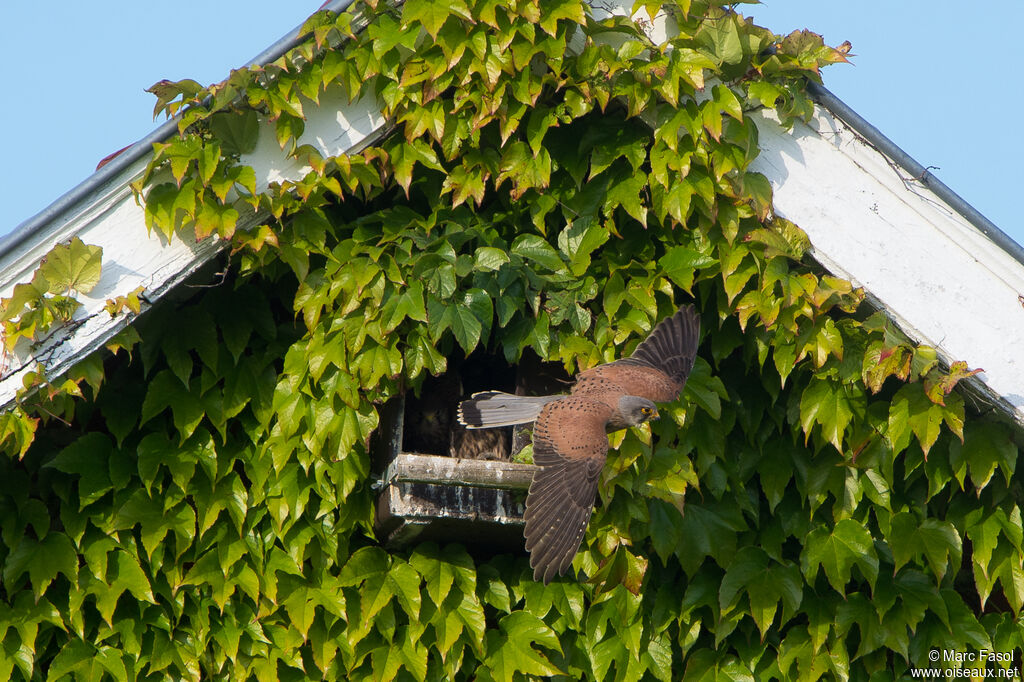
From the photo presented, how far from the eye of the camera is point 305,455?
137 inches

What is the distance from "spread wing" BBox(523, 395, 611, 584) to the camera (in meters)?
3.14

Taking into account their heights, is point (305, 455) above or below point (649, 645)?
above

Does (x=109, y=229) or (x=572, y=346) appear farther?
(x=572, y=346)

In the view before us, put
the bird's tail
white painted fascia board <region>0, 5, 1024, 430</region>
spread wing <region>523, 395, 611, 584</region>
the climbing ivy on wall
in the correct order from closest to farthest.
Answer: spread wing <region>523, 395, 611, 584</region> < white painted fascia board <region>0, 5, 1024, 430</region> < the climbing ivy on wall < the bird's tail

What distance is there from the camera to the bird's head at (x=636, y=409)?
3381 mm

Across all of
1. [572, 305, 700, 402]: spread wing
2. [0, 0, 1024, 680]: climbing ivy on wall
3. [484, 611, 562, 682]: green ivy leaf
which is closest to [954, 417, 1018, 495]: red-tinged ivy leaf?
[0, 0, 1024, 680]: climbing ivy on wall

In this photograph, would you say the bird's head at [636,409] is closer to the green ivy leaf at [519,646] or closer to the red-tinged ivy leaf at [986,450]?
the green ivy leaf at [519,646]

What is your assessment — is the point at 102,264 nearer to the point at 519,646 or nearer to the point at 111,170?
the point at 111,170

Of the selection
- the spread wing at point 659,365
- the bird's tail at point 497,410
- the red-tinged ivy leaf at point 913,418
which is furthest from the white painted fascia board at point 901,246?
the bird's tail at point 497,410

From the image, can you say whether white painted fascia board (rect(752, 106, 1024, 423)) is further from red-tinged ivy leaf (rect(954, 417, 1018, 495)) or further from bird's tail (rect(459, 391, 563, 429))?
bird's tail (rect(459, 391, 563, 429))

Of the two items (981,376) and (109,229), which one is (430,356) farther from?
(981,376)

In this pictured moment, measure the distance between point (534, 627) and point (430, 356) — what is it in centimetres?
86

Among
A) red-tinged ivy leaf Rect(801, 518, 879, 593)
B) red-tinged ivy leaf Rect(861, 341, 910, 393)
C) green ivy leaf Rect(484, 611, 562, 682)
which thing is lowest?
green ivy leaf Rect(484, 611, 562, 682)

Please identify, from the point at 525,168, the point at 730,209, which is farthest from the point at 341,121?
the point at 730,209
